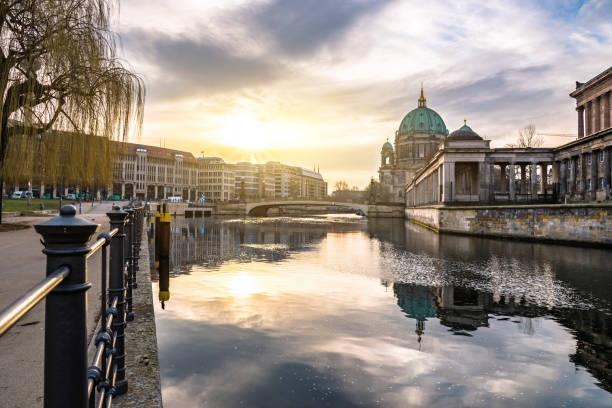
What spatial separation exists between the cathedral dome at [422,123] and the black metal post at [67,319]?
130383mm

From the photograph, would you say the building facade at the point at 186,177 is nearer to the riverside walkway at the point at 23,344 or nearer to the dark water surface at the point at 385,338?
the dark water surface at the point at 385,338

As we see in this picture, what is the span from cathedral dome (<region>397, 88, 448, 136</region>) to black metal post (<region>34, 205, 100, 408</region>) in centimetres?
13038

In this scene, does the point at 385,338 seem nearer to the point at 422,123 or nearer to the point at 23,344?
the point at 23,344

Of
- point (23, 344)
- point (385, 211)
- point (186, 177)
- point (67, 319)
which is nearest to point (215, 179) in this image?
point (186, 177)

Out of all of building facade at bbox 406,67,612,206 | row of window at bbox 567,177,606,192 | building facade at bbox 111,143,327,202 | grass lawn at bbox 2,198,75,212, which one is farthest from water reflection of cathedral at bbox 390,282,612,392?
building facade at bbox 111,143,327,202

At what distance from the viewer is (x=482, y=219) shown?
1278 inches

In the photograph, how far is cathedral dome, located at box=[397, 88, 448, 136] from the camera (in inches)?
4963

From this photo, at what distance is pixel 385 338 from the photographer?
24.6ft

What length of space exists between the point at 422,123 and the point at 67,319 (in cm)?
13248

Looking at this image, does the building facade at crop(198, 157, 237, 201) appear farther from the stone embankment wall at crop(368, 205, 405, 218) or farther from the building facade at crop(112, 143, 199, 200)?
the stone embankment wall at crop(368, 205, 405, 218)

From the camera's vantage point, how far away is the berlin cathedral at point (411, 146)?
124 meters

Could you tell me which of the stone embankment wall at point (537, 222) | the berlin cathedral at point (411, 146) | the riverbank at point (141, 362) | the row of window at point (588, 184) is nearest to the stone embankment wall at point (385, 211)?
the berlin cathedral at point (411, 146)

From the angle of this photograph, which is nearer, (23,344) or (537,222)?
(23,344)

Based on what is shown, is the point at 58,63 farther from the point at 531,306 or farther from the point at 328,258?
the point at 531,306
